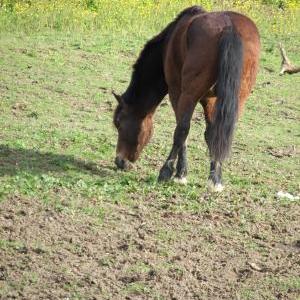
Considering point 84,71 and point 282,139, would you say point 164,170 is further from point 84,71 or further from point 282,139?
point 84,71

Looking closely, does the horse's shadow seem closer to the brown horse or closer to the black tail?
the brown horse

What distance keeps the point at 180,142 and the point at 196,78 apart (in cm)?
79

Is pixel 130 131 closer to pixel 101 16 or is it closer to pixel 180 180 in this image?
pixel 180 180

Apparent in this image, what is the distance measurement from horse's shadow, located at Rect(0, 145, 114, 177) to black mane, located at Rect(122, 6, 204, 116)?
2.71 ft

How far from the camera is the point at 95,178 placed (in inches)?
308

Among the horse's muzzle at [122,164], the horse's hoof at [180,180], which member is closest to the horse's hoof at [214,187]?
the horse's hoof at [180,180]

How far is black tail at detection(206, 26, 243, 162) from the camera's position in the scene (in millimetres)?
7047

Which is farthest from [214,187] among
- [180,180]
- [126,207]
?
[126,207]

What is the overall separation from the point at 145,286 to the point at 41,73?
770 centimetres

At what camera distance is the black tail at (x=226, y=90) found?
705 centimetres

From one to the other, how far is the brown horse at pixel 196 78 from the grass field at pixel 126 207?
1.16 ft

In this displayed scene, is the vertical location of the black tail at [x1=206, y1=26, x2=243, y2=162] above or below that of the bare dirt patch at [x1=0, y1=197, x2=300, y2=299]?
above

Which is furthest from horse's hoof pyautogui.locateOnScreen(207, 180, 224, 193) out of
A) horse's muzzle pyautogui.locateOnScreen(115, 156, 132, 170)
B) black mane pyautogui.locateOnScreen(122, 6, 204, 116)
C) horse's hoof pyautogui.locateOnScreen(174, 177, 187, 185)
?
black mane pyautogui.locateOnScreen(122, 6, 204, 116)

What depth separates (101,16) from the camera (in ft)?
51.6
